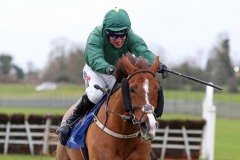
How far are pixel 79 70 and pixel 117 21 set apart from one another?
82.7m

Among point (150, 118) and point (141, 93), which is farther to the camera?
point (141, 93)

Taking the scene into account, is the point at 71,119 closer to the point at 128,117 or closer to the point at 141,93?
the point at 128,117

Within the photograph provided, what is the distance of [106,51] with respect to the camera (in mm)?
8133

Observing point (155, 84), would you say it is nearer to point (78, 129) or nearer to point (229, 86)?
point (78, 129)

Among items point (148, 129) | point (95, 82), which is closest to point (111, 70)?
point (95, 82)

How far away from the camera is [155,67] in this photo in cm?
691

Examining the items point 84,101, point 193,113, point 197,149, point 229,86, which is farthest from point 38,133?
point 229,86

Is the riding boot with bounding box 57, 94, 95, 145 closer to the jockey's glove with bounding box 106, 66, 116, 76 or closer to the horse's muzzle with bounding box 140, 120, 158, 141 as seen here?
the jockey's glove with bounding box 106, 66, 116, 76

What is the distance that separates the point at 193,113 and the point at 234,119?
4.16m

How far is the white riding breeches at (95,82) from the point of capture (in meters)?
8.09

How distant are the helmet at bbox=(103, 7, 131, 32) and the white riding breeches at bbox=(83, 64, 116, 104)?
34.2 inches

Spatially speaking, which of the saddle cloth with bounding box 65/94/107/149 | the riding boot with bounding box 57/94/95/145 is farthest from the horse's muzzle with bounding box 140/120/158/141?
the riding boot with bounding box 57/94/95/145

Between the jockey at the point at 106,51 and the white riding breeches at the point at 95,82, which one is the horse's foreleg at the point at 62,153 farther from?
the white riding breeches at the point at 95,82

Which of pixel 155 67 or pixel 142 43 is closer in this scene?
pixel 155 67
